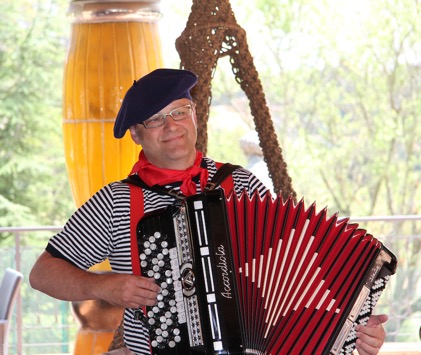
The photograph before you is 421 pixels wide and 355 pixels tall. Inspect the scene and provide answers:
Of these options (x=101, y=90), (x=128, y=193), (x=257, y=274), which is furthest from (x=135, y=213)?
(x=101, y=90)

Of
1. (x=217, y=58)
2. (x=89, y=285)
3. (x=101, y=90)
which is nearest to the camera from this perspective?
(x=89, y=285)

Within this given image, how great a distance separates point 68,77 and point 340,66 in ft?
28.8

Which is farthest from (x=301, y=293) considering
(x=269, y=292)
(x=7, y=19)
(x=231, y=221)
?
(x=7, y=19)

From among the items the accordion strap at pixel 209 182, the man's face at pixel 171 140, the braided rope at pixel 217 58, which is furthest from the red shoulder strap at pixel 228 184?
the braided rope at pixel 217 58

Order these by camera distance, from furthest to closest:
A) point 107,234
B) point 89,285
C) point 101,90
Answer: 1. point 101,90
2. point 107,234
3. point 89,285

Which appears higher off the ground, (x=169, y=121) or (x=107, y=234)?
(x=169, y=121)

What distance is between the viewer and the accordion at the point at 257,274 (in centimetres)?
193

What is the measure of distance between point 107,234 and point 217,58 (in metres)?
1.04

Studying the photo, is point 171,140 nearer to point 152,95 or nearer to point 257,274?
point 152,95

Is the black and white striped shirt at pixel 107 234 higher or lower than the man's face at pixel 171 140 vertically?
lower

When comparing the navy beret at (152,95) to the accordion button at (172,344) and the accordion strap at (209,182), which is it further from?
the accordion button at (172,344)

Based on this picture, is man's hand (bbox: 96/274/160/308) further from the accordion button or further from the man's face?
the man's face

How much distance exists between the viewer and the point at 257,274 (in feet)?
6.51

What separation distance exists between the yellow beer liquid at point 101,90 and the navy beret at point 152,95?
5.49 feet
